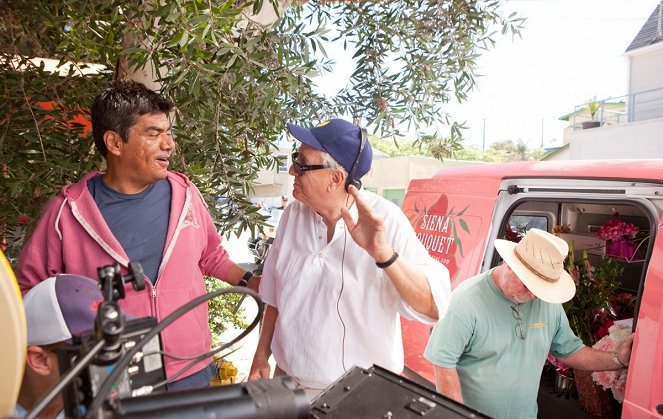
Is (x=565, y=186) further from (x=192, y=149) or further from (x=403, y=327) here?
(x=192, y=149)

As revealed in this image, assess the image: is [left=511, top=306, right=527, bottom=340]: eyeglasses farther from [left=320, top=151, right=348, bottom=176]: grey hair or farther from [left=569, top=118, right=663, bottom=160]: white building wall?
[left=569, top=118, right=663, bottom=160]: white building wall

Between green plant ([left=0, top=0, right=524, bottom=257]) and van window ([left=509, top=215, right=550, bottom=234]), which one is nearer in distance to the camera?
green plant ([left=0, top=0, right=524, bottom=257])

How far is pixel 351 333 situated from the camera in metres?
1.87

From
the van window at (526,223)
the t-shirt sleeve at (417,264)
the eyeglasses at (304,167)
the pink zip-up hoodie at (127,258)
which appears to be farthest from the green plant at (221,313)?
the t-shirt sleeve at (417,264)

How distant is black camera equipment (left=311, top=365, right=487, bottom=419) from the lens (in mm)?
932

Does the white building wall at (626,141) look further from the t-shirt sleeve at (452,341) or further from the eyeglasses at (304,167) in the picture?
the eyeglasses at (304,167)

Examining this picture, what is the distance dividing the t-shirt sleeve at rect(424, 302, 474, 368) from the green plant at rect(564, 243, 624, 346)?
5.53 ft

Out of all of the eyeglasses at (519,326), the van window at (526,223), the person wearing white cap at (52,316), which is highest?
the person wearing white cap at (52,316)

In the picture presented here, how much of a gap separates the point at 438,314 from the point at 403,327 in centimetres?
207

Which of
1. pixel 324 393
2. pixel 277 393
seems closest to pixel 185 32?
pixel 324 393

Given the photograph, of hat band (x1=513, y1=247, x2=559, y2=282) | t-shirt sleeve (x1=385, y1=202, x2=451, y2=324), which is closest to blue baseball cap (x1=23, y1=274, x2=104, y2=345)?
t-shirt sleeve (x1=385, y1=202, x2=451, y2=324)

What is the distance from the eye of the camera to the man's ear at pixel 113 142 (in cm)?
213

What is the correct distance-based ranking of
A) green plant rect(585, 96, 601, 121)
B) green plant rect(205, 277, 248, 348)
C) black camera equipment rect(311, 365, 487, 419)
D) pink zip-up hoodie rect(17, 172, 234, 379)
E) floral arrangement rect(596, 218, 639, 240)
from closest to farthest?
black camera equipment rect(311, 365, 487, 419) < pink zip-up hoodie rect(17, 172, 234, 379) < floral arrangement rect(596, 218, 639, 240) < green plant rect(205, 277, 248, 348) < green plant rect(585, 96, 601, 121)

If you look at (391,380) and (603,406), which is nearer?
(391,380)
